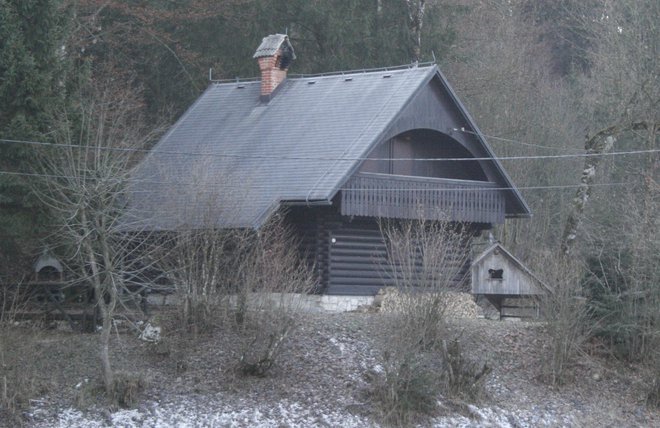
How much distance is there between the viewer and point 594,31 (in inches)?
1366

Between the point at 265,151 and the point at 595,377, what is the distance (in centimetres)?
1032

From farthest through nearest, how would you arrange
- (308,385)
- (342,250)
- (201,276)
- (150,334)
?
(342,250)
(201,276)
(150,334)
(308,385)

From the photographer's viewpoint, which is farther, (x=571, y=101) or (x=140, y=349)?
(x=571, y=101)

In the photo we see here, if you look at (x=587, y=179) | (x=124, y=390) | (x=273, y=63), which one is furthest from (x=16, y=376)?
(x=587, y=179)

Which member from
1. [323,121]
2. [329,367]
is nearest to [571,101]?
[323,121]

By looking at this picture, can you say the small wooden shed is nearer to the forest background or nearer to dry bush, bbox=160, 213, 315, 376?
the forest background

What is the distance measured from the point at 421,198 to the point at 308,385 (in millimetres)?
8505

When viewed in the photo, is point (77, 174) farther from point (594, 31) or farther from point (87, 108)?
point (594, 31)

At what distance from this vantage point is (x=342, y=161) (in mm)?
27297

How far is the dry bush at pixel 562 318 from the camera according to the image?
2394 centimetres

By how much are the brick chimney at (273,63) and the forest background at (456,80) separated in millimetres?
4160

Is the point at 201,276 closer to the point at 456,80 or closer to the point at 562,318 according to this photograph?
the point at 562,318

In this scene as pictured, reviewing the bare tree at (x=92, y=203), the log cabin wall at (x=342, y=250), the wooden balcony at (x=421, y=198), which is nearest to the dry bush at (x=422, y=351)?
the wooden balcony at (x=421, y=198)

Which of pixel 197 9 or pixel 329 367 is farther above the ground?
pixel 197 9
